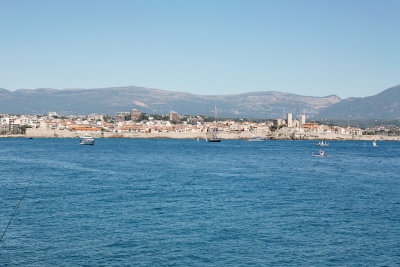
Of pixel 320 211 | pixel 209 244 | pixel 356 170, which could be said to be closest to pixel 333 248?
pixel 209 244

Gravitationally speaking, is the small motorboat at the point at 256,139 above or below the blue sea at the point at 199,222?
below

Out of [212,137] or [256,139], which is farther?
[212,137]

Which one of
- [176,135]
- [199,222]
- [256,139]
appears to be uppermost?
[176,135]

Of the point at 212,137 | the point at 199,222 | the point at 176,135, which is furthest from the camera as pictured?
the point at 176,135

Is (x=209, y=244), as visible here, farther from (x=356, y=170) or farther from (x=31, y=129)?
(x=31, y=129)

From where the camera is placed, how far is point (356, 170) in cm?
5553

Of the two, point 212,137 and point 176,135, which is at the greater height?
point 176,135

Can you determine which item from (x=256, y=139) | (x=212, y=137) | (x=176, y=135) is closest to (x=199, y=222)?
(x=212, y=137)

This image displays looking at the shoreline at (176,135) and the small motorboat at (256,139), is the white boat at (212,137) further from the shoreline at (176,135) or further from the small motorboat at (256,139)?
the small motorboat at (256,139)

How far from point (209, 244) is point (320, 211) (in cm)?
959

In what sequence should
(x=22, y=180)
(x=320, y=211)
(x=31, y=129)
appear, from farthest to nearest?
(x=31, y=129) < (x=22, y=180) < (x=320, y=211)

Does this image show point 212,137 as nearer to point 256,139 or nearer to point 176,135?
point 256,139

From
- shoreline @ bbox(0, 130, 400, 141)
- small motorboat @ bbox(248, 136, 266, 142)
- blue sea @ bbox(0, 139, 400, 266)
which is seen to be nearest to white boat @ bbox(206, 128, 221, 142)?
shoreline @ bbox(0, 130, 400, 141)

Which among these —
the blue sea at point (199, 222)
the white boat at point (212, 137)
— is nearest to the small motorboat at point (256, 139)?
the white boat at point (212, 137)
